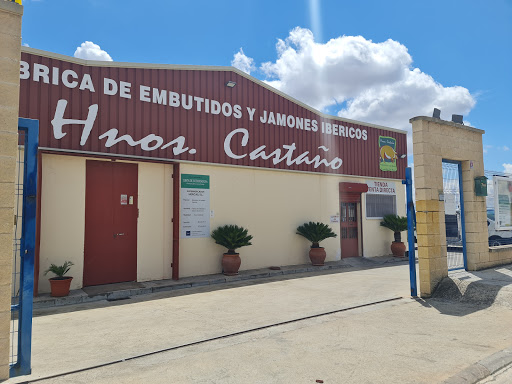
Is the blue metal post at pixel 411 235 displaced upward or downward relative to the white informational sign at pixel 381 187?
downward

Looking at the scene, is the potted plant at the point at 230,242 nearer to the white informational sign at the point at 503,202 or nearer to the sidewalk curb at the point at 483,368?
the white informational sign at the point at 503,202

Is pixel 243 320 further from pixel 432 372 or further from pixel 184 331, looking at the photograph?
pixel 432 372

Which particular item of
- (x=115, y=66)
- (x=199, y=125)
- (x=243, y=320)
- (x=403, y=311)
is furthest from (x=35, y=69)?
(x=403, y=311)

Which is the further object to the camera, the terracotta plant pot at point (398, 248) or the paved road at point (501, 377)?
the terracotta plant pot at point (398, 248)

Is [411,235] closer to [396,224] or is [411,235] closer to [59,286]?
[59,286]

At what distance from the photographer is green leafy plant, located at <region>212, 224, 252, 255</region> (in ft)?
36.1

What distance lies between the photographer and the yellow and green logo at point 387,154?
1669cm

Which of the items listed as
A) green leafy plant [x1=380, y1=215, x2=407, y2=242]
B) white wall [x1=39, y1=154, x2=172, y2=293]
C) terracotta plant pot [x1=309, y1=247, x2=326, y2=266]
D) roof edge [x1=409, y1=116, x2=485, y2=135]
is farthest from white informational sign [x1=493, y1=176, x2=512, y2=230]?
white wall [x1=39, y1=154, x2=172, y2=293]

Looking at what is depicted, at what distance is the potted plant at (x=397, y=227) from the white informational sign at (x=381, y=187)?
1.11 meters

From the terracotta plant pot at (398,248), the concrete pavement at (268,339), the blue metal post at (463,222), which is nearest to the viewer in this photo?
the concrete pavement at (268,339)

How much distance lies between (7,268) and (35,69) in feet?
21.2

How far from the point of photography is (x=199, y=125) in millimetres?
11273

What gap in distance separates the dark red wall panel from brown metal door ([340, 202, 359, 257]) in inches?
56.8

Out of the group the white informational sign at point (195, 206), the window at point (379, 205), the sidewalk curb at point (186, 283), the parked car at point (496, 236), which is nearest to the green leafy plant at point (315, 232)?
the sidewalk curb at point (186, 283)
